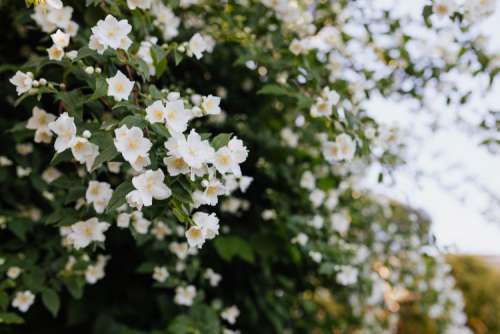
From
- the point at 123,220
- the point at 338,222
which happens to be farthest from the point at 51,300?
the point at 338,222

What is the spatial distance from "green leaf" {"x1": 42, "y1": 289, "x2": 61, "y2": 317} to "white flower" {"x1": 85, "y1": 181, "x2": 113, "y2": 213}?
41 cm

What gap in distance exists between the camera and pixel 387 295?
3.04m

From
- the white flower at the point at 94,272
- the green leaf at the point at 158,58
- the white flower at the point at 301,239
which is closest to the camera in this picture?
the green leaf at the point at 158,58

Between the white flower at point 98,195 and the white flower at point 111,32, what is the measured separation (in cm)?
33

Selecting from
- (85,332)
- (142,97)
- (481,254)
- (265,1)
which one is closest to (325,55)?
(265,1)

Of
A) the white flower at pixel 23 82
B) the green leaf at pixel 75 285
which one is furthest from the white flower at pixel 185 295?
the white flower at pixel 23 82

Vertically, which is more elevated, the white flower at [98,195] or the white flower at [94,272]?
the white flower at [98,195]

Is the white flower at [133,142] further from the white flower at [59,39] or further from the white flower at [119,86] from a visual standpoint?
the white flower at [59,39]

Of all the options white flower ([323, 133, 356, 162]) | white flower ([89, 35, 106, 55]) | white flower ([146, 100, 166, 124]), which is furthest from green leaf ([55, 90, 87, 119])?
white flower ([323, 133, 356, 162])

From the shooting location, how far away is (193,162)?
0.85 m

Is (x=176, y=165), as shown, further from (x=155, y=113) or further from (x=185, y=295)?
(x=185, y=295)

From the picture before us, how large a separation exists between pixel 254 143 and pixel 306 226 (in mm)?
416

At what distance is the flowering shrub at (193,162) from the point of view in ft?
3.24

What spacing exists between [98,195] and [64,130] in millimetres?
221
